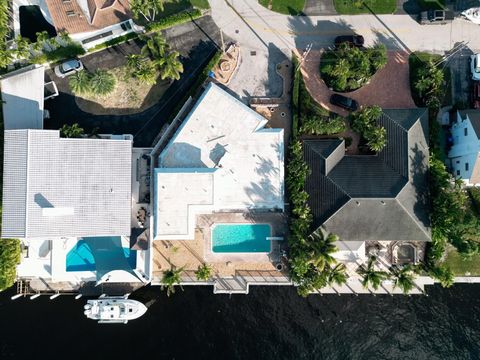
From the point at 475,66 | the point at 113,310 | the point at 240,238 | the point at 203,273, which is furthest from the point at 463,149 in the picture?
the point at 113,310

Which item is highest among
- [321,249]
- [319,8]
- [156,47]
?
Result: [319,8]

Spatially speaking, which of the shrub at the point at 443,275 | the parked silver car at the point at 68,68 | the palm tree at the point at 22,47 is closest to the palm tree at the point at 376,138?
the shrub at the point at 443,275

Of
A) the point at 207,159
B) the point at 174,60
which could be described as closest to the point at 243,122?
the point at 207,159

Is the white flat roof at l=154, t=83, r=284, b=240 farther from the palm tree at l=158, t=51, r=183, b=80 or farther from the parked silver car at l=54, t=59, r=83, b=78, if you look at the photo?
the parked silver car at l=54, t=59, r=83, b=78

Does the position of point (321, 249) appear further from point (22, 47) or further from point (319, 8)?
point (22, 47)

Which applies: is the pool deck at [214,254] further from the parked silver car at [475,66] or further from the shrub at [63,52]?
the parked silver car at [475,66]
